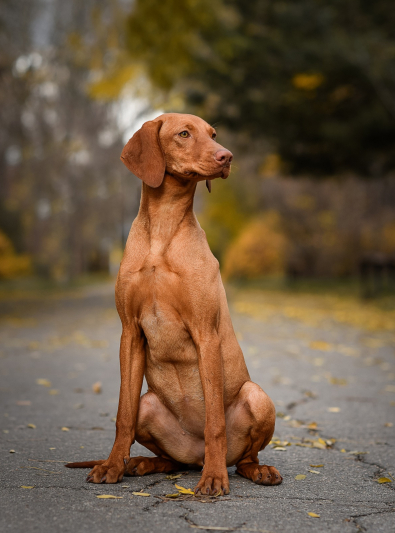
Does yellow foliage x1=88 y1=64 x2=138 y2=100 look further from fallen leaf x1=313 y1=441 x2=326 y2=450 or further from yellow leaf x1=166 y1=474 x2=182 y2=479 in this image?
yellow leaf x1=166 y1=474 x2=182 y2=479

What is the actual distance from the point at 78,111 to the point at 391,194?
14.4 meters

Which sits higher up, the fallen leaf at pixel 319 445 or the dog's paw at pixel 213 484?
the dog's paw at pixel 213 484

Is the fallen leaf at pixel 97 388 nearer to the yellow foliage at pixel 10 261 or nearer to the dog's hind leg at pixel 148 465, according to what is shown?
the dog's hind leg at pixel 148 465

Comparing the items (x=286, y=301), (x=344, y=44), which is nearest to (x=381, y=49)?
(x=344, y=44)

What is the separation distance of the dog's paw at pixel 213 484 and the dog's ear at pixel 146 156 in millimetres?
1516

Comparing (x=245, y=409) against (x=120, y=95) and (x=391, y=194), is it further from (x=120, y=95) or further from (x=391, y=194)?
(x=391, y=194)

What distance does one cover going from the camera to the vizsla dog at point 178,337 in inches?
128

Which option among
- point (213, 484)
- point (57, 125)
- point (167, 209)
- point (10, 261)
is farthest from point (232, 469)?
point (57, 125)

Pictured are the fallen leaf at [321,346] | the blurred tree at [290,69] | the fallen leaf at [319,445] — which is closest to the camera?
the fallen leaf at [319,445]

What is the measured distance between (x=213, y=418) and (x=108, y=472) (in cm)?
64

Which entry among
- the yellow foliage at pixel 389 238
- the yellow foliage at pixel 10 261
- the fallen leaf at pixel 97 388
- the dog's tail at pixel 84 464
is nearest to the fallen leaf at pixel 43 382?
the fallen leaf at pixel 97 388

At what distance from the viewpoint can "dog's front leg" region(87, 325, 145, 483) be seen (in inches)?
131

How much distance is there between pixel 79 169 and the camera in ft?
105

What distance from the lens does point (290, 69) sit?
15797mm
